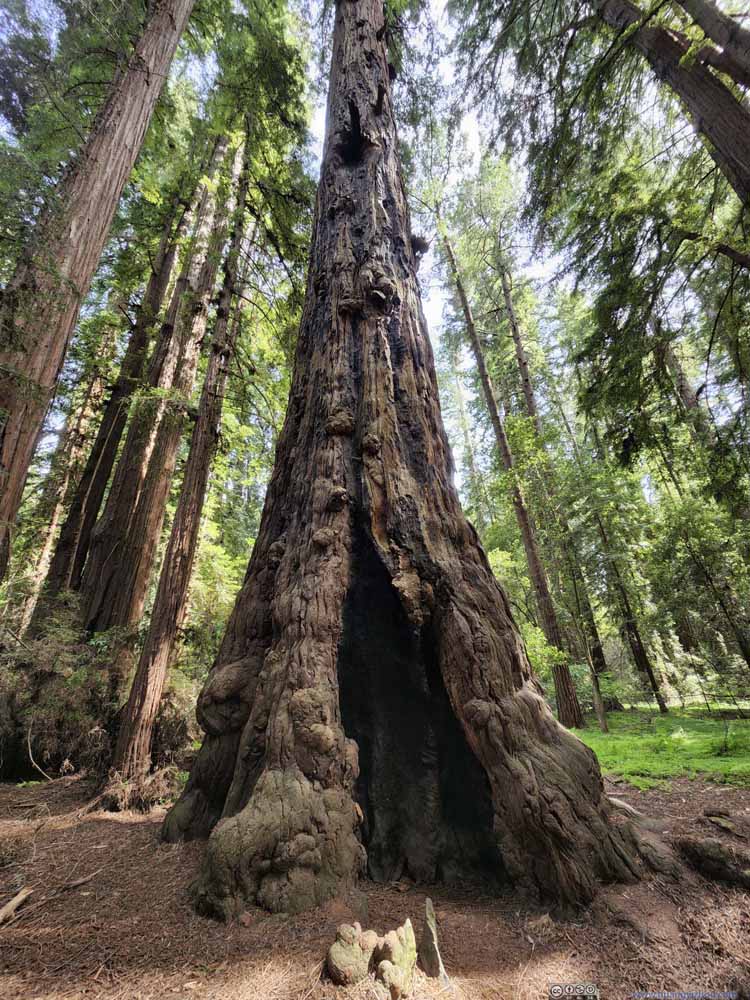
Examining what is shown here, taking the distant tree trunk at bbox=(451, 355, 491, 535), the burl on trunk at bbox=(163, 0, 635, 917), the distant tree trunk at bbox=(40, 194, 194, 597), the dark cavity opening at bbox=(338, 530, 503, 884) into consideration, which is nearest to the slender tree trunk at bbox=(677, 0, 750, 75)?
the burl on trunk at bbox=(163, 0, 635, 917)

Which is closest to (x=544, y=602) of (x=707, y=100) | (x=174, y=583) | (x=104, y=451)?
(x=174, y=583)

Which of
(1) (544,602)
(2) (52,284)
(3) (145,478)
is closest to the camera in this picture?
(2) (52,284)

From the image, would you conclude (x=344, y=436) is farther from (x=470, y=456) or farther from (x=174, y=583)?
(x=470, y=456)

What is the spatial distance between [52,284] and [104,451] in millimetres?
7224

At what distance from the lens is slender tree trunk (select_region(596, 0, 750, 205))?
15.8ft

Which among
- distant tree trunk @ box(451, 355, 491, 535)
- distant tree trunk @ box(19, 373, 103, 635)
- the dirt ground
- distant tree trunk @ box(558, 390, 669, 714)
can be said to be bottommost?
the dirt ground

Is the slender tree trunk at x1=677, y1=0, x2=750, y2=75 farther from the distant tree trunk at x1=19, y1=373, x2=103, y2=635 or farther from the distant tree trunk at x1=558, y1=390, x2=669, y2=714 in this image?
the distant tree trunk at x1=19, y1=373, x2=103, y2=635

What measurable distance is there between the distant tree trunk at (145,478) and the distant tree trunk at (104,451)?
125 centimetres

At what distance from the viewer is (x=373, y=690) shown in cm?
289

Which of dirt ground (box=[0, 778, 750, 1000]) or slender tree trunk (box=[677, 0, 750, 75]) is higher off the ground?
slender tree trunk (box=[677, 0, 750, 75])

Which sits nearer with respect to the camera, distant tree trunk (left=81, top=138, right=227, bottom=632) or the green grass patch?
the green grass patch

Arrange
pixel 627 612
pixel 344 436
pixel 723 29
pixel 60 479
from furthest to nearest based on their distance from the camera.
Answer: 1. pixel 627 612
2. pixel 60 479
3. pixel 723 29
4. pixel 344 436

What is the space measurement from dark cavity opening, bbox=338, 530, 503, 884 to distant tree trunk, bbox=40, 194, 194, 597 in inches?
275

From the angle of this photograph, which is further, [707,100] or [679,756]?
[679,756]
